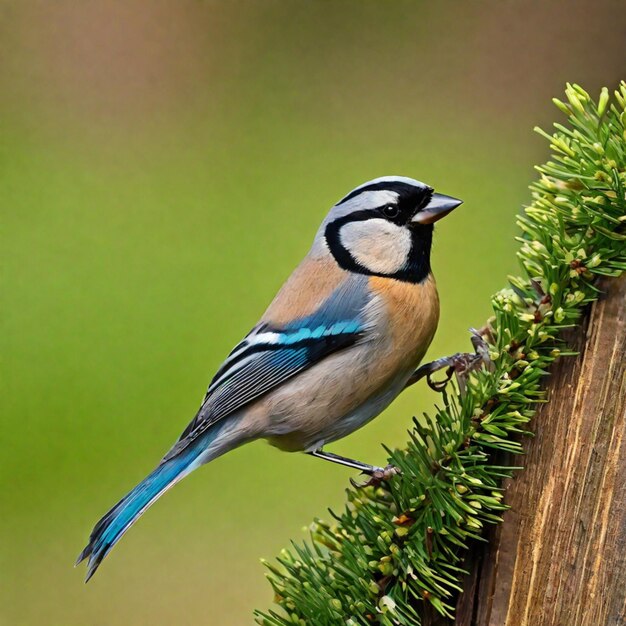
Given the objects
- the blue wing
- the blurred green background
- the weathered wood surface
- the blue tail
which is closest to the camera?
the weathered wood surface

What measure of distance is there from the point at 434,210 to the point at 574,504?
82 cm

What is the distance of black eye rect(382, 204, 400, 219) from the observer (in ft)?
6.58

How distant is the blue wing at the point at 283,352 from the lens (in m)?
1.95

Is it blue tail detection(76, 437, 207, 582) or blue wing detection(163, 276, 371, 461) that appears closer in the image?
blue tail detection(76, 437, 207, 582)

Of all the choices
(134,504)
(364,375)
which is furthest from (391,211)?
(134,504)

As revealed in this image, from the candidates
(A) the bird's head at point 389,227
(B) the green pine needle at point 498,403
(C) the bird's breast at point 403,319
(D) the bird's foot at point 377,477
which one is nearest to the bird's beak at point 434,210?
(A) the bird's head at point 389,227

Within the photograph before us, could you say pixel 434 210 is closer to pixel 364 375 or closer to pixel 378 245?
pixel 378 245

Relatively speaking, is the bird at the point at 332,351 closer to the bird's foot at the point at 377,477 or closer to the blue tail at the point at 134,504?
the blue tail at the point at 134,504

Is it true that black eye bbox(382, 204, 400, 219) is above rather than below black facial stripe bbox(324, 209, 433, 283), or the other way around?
above

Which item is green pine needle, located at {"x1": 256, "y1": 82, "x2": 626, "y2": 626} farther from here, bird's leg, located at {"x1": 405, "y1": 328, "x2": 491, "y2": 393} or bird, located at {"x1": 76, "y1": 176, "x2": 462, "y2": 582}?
bird, located at {"x1": 76, "y1": 176, "x2": 462, "y2": 582}

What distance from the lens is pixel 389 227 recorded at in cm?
202

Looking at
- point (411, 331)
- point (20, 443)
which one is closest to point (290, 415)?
point (411, 331)

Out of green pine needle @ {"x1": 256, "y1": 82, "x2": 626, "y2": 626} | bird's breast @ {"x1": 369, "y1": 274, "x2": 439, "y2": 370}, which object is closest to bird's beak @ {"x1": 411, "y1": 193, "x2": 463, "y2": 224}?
bird's breast @ {"x1": 369, "y1": 274, "x2": 439, "y2": 370}

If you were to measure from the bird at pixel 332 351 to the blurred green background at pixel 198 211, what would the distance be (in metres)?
1.20
